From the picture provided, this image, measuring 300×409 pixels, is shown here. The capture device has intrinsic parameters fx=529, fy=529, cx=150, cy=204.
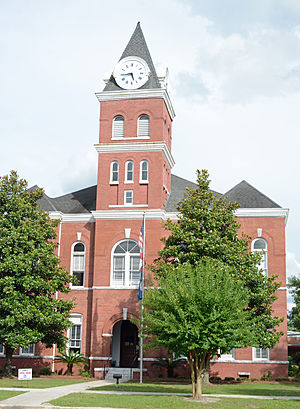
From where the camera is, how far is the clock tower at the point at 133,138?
35.7 m

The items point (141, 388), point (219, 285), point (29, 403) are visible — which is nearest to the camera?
point (29, 403)

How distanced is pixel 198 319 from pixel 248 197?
1788 cm

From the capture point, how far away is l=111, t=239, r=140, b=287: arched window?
34344mm

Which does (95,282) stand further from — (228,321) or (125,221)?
(228,321)

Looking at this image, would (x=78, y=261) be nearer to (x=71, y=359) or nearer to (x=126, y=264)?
(x=126, y=264)

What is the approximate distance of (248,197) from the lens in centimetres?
3675

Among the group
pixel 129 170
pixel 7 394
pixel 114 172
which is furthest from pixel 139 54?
pixel 7 394

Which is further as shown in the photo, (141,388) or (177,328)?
(141,388)

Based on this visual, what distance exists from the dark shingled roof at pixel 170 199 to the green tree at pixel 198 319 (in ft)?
50.4

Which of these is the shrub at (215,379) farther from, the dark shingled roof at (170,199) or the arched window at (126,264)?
the dark shingled roof at (170,199)

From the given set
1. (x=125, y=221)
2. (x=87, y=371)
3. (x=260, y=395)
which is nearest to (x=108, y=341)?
(x=87, y=371)

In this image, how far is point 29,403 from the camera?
1923 centimetres

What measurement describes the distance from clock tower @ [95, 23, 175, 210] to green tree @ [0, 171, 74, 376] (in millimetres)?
6324

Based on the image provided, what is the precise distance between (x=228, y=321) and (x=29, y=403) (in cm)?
794
